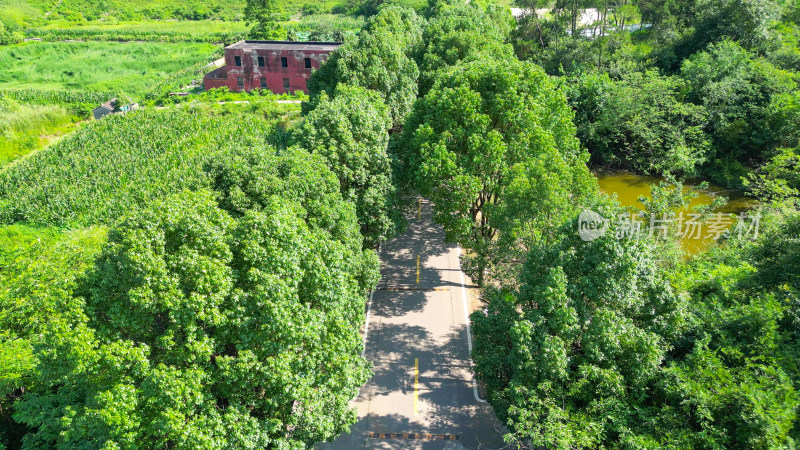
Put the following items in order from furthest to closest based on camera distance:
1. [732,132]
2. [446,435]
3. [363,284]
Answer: [732,132] → [363,284] → [446,435]

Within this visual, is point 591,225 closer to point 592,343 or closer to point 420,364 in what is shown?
point 592,343

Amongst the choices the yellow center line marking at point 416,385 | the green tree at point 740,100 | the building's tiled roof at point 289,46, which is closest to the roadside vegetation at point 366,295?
the yellow center line marking at point 416,385

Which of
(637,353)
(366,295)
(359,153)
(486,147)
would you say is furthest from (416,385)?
(486,147)

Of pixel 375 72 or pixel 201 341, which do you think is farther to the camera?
pixel 375 72

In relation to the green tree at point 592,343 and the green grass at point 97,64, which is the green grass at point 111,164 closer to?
the green tree at point 592,343

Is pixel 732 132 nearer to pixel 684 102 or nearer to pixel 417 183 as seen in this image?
pixel 684 102

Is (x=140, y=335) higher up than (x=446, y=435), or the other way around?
(x=140, y=335)

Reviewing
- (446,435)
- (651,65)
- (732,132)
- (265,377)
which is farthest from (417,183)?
(651,65)

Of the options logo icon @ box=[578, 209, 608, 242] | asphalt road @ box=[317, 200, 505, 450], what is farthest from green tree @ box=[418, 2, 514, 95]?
logo icon @ box=[578, 209, 608, 242]
